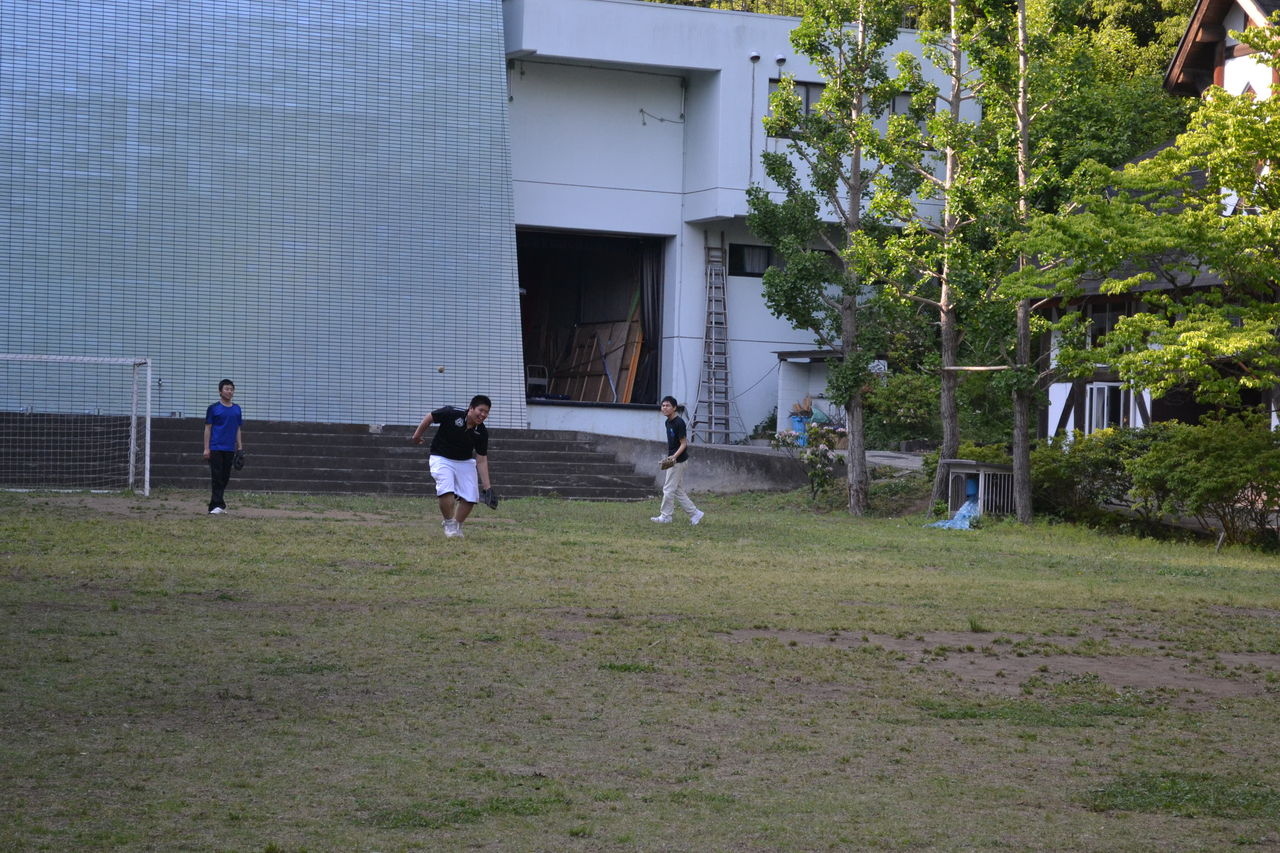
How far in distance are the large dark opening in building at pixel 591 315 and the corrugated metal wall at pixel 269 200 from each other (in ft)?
17.7

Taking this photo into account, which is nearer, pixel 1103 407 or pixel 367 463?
pixel 367 463

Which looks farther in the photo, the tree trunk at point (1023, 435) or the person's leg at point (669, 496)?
the tree trunk at point (1023, 435)

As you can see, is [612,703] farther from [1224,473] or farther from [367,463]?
[367,463]

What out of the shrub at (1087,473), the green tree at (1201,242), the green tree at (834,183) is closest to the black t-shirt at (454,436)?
the green tree at (1201,242)

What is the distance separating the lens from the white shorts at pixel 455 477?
16234 mm

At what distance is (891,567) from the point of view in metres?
15.2

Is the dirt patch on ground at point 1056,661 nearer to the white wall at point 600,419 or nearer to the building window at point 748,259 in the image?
the white wall at point 600,419

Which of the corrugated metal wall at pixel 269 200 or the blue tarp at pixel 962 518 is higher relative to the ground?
the corrugated metal wall at pixel 269 200

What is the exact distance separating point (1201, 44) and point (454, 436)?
16.7 metres

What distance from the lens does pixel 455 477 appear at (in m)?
16.4

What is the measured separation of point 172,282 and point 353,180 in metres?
4.22

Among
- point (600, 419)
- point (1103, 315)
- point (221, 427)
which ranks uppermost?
point (1103, 315)

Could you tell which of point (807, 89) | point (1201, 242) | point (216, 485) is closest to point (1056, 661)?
point (1201, 242)

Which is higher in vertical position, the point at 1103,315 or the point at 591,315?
the point at 591,315
